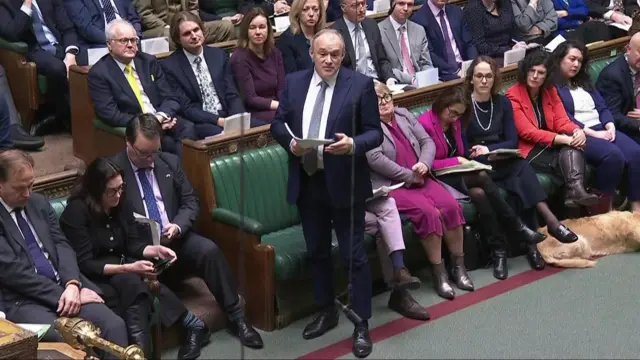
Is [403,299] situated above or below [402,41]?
below

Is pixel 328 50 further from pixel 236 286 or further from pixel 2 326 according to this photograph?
pixel 2 326

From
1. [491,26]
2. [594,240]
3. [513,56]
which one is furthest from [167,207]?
[491,26]

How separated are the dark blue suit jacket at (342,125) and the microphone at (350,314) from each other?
1.14 feet

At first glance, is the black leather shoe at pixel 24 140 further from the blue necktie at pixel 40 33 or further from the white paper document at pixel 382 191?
the white paper document at pixel 382 191

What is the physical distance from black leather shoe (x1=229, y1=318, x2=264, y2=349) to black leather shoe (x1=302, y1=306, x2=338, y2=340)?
0.13 meters

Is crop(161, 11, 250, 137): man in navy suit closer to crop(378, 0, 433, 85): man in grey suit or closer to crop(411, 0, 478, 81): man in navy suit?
crop(378, 0, 433, 85): man in grey suit

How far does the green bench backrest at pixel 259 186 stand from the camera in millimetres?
3924

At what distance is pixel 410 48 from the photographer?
207 inches

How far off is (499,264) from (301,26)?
1371 mm

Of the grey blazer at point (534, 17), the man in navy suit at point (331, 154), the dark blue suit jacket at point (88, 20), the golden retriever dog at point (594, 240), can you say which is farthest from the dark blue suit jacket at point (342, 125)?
the grey blazer at point (534, 17)

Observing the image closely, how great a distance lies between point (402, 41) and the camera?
525 centimetres

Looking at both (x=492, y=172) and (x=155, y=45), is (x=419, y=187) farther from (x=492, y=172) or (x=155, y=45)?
(x=155, y=45)

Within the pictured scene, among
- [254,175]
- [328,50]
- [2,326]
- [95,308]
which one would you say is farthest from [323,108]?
[2,326]

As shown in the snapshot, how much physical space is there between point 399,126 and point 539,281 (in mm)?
793
